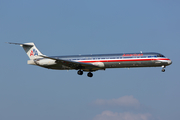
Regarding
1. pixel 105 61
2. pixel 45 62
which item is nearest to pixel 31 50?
pixel 45 62

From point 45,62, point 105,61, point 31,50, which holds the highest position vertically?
point 31,50

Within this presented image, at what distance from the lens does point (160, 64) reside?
52.2 metres

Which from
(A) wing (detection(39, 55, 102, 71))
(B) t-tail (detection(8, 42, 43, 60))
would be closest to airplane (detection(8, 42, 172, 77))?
(A) wing (detection(39, 55, 102, 71))

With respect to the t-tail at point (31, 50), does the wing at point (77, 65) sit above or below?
below

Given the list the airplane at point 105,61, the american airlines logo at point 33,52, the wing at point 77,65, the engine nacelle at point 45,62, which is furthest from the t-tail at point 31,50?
the wing at point 77,65

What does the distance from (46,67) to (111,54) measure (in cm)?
1312

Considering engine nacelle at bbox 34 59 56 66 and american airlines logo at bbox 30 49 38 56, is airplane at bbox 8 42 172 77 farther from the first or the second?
american airlines logo at bbox 30 49 38 56

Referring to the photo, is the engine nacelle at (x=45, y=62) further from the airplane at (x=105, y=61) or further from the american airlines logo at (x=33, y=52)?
the american airlines logo at (x=33, y=52)

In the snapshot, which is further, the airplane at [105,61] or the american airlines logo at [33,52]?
the american airlines logo at [33,52]

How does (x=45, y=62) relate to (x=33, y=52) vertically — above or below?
below

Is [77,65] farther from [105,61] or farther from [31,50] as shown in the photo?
[31,50]

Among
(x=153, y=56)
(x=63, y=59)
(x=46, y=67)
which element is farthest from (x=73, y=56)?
(x=153, y=56)

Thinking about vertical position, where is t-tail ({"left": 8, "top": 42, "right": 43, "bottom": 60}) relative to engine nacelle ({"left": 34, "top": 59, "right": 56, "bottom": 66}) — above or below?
above

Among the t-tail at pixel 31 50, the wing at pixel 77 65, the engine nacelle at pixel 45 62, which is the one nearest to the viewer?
the wing at pixel 77 65
